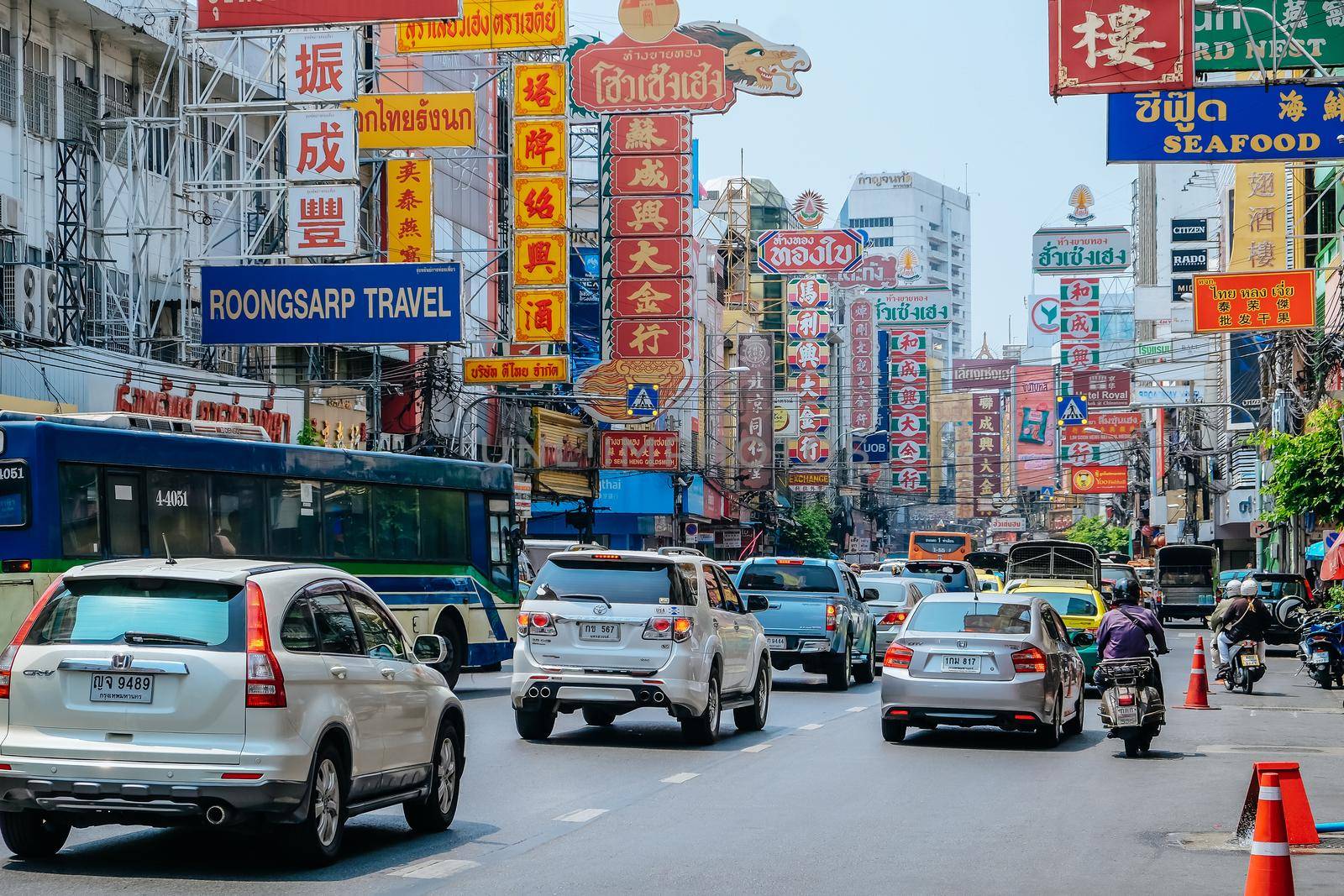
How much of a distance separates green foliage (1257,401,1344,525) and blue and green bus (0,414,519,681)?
50.5ft

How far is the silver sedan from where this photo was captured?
59.1 ft

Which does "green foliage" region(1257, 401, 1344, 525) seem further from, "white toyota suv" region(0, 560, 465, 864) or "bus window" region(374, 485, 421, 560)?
"white toyota suv" region(0, 560, 465, 864)

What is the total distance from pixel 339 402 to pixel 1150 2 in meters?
27.0

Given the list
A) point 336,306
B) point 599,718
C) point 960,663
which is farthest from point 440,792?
point 336,306

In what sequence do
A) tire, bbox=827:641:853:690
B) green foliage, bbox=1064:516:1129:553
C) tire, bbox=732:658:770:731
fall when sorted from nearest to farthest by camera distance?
tire, bbox=732:658:770:731, tire, bbox=827:641:853:690, green foliage, bbox=1064:516:1129:553

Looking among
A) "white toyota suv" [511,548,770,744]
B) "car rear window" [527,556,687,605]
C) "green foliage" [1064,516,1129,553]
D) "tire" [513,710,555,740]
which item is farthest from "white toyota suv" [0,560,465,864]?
"green foliage" [1064,516,1129,553]

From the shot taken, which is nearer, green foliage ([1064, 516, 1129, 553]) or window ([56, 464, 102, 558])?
window ([56, 464, 102, 558])

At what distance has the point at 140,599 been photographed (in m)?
9.62

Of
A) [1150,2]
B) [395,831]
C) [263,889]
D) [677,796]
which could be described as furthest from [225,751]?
[1150,2]

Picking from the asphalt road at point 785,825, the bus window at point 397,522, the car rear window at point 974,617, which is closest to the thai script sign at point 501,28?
the bus window at point 397,522

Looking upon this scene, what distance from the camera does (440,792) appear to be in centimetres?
1155

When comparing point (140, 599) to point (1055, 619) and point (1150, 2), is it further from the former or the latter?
point (1150, 2)

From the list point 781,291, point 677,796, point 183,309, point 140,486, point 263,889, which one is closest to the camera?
point 263,889

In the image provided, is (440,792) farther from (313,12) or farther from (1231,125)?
(313,12)
